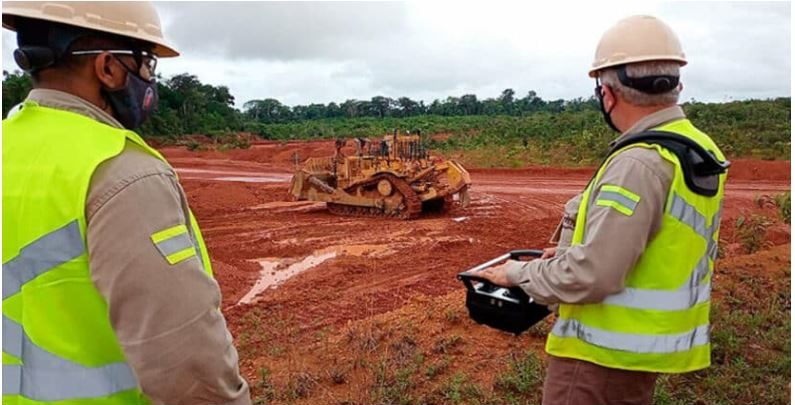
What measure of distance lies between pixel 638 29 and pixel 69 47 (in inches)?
72.4

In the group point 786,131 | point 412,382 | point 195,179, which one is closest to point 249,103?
point 195,179

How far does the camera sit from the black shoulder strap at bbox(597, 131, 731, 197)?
2.31 meters

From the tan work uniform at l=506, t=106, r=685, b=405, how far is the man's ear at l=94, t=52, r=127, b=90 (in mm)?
1418

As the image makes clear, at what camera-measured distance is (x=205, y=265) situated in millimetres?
1737

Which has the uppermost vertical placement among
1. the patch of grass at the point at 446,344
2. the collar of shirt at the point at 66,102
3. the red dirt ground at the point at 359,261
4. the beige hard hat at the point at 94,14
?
the beige hard hat at the point at 94,14

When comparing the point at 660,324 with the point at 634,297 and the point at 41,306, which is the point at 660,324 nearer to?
the point at 634,297

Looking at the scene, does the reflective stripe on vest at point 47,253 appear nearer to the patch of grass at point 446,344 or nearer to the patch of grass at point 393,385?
the patch of grass at point 393,385

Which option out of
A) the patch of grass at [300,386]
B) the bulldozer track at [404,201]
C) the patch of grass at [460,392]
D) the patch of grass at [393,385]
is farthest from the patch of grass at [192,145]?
the patch of grass at [460,392]

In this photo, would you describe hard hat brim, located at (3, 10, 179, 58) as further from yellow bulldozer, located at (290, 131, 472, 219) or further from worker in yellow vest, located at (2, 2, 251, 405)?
yellow bulldozer, located at (290, 131, 472, 219)

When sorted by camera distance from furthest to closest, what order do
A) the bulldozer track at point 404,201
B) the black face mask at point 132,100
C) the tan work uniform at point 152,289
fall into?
1. the bulldozer track at point 404,201
2. the black face mask at point 132,100
3. the tan work uniform at point 152,289

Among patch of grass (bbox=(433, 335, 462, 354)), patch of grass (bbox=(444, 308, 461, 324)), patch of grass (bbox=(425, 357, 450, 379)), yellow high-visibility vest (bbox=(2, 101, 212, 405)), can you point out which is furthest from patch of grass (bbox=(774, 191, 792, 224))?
yellow high-visibility vest (bbox=(2, 101, 212, 405))

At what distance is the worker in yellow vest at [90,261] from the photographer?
148cm

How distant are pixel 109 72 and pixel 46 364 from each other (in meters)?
0.69

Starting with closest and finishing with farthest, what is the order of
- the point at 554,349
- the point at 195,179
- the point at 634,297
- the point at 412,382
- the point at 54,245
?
the point at 54,245
the point at 634,297
the point at 554,349
the point at 412,382
the point at 195,179
